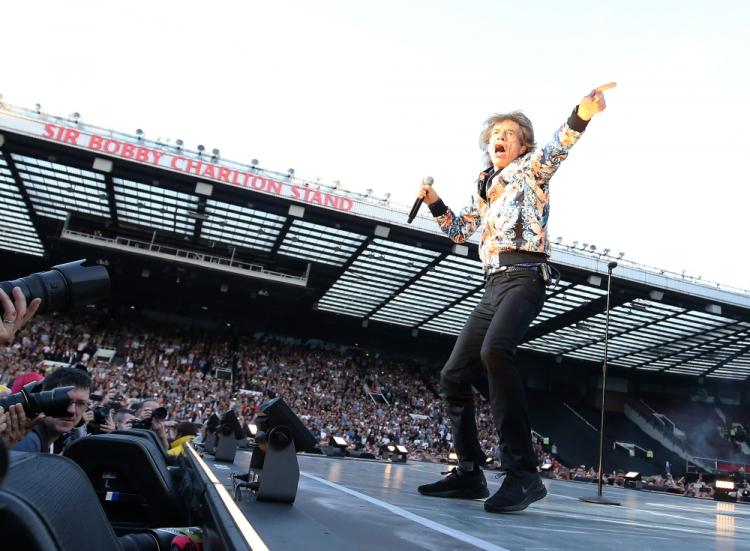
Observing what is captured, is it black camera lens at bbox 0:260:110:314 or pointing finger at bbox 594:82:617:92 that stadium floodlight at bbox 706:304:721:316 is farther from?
black camera lens at bbox 0:260:110:314

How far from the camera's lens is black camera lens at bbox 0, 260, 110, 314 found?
4.35 feet

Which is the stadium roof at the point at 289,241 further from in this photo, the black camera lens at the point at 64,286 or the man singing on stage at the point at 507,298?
the black camera lens at the point at 64,286

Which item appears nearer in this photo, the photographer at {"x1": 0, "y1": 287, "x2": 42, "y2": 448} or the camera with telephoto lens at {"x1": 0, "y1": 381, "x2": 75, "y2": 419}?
the photographer at {"x1": 0, "y1": 287, "x2": 42, "y2": 448}

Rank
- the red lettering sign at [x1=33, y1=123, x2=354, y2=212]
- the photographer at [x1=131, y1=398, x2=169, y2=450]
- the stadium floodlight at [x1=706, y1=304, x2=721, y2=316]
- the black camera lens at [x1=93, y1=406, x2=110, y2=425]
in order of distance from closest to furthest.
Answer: the black camera lens at [x1=93, y1=406, x2=110, y2=425], the photographer at [x1=131, y1=398, x2=169, y2=450], the red lettering sign at [x1=33, y1=123, x2=354, y2=212], the stadium floodlight at [x1=706, y1=304, x2=721, y2=316]

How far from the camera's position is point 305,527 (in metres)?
1.56

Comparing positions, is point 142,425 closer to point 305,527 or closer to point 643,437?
point 305,527

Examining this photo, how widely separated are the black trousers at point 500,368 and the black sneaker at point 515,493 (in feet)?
0.13

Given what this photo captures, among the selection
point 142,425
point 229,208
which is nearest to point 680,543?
point 142,425

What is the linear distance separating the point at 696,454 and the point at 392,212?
84.4 feet

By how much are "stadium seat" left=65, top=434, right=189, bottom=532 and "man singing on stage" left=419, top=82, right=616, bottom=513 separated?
1281 mm

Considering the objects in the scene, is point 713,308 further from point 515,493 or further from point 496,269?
point 515,493

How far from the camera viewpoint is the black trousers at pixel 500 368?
2.63 metres

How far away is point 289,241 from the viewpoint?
2195 centimetres

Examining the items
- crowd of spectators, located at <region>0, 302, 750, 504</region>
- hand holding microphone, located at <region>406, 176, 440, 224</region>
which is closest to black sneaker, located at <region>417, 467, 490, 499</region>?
hand holding microphone, located at <region>406, 176, 440, 224</region>
